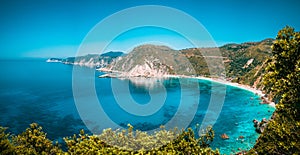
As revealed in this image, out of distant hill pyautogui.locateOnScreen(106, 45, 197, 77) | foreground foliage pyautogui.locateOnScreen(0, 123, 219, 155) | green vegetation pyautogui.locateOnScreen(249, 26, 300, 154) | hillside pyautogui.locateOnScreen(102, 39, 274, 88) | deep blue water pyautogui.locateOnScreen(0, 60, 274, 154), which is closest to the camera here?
green vegetation pyautogui.locateOnScreen(249, 26, 300, 154)

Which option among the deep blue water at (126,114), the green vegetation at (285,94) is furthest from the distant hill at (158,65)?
the green vegetation at (285,94)

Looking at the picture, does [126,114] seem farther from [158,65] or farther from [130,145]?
[158,65]

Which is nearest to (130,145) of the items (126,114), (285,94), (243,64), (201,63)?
(285,94)

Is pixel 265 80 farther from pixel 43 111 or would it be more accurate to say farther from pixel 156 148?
pixel 43 111

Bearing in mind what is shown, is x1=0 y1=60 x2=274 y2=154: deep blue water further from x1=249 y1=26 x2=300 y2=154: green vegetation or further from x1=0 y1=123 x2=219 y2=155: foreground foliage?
x1=249 y1=26 x2=300 y2=154: green vegetation

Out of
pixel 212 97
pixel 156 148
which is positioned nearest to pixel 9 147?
pixel 156 148

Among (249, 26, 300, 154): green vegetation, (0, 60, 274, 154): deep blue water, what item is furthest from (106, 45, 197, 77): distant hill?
(249, 26, 300, 154): green vegetation

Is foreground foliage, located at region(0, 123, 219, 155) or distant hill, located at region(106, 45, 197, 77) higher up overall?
distant hill, located at region(106, 45, 197, 77)

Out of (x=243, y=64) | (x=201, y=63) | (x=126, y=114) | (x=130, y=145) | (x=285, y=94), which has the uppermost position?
(x=243, y=64)
